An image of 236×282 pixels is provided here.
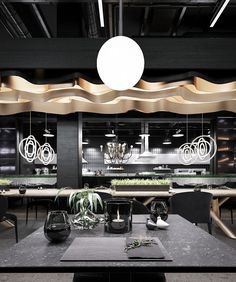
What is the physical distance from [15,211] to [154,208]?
8.02 m

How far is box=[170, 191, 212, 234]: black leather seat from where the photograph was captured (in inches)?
179

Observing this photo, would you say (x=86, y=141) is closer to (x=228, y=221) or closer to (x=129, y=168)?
(x=129, y=168)

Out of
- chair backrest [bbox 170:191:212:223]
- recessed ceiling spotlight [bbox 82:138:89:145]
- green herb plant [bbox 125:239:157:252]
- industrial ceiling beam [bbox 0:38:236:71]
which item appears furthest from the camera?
recessed ceiling spotlight [bbox 82:138:89:145]

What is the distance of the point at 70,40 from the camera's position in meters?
4.89

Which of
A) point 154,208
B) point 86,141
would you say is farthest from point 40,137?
point 154,208

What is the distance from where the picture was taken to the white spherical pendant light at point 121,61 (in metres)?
2.34

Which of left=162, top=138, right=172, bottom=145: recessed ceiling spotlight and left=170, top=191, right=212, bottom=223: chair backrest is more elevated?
left=162, top=138, right=172, bottom=145: recessed ceiling spotlight

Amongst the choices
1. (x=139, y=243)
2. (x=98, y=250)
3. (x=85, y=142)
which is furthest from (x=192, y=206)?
(x=85, y=142)

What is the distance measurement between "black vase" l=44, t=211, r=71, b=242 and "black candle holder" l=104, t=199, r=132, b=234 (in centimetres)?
31

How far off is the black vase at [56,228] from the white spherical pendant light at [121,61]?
108 centimetres

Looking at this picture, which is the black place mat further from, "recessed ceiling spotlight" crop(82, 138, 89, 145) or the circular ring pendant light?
"recessed ceiling spotlight" crop(82, 138, 89, 145)

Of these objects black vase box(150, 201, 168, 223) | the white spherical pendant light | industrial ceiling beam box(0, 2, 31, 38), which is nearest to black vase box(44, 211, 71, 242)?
black vase box(150, 201, 168, 223)

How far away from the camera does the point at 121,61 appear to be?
235 centimetres

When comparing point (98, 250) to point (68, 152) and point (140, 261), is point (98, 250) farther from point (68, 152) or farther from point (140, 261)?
point (68, 152)
